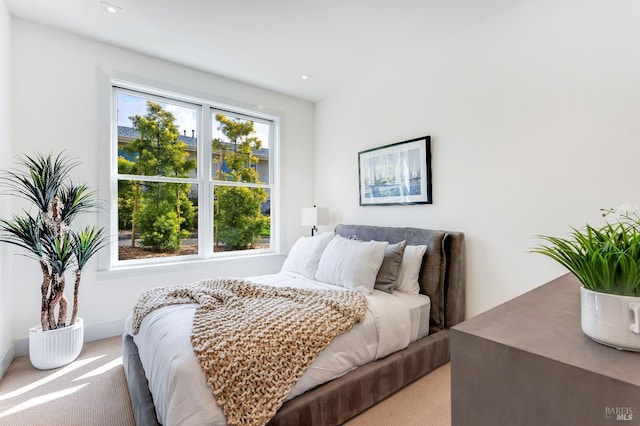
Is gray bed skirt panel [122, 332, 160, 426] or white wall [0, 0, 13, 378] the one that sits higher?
white wall [0, 0, 13, 378]

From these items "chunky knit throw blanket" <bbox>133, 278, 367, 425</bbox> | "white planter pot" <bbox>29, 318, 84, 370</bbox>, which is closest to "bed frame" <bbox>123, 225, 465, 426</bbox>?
"chunky knit throw blanket" <bbox>133, 278, 367, 425</bbox>

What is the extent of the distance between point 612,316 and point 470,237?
2.07 metres

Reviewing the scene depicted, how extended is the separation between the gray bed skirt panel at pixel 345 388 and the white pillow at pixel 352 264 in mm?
575

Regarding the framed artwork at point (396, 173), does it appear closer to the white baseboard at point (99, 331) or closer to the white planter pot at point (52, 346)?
the white baseboard at point (99, 331)

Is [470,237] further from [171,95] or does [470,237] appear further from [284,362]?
[171,95]

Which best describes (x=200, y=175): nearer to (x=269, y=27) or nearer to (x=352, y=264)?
(x=269, y=27)

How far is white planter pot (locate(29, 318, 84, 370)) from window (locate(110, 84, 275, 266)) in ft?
2.70

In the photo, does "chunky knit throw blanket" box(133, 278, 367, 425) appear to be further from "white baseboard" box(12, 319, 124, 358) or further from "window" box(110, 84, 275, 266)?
"window" box(110, 84, 275, 266)

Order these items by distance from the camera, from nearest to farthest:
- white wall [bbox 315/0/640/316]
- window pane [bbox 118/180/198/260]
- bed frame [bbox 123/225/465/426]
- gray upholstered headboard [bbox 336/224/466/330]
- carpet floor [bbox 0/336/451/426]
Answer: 1. bed frame [bbox 123/225/465/426]
2. carpet floor [bbox 0/336/451/426]
3. white wall [bbox 315/0/640/316]
4. gray upholstered headboard [bbox 336/224/466/330]
5. window pane [bbox 118/180/198/260]

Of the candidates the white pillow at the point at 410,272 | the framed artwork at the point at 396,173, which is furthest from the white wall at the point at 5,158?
the framed artwork at the point at 396,173

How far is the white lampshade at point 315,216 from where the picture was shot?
3760mm

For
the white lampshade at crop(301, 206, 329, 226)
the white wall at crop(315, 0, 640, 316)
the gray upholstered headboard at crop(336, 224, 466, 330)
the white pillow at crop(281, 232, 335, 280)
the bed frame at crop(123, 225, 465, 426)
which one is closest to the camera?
the bed frame at crop(123, 225, 465, 426)

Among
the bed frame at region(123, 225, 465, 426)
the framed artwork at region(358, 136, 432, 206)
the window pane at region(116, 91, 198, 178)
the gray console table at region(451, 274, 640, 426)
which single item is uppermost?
the window pane at region(116, 91, 198, 178)

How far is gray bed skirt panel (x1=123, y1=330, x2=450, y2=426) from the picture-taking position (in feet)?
4.92
